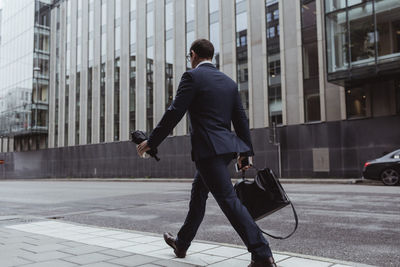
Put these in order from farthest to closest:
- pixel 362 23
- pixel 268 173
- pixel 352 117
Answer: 1. pixel 352 117
2. pixel 362 23
3. pixel 268 173

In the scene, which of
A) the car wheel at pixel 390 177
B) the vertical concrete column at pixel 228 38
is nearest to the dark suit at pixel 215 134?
the car wheel at pixel 390 177

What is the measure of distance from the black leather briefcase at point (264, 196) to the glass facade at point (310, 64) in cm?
1901

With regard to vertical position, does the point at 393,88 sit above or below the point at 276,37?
below

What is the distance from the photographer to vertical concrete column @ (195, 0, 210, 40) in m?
26.8

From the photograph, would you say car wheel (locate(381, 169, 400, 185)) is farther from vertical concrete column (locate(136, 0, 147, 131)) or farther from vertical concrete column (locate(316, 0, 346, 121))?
vertical concrete column (locate(136, 0, 147, 131))

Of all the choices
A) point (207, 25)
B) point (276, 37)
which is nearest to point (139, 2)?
point (207, 25)

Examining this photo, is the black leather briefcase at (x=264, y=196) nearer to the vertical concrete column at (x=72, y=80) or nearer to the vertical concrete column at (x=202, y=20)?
the vertical concrete column at (x=202, y=20)

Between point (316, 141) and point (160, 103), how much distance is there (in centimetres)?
1288

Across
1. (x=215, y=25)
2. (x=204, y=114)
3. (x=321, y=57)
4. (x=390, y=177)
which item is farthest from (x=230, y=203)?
(x=215, y=25)

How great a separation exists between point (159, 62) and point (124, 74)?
4485 millimetres

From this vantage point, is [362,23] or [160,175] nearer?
[362,23]

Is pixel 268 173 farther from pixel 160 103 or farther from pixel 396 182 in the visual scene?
pixel 160 103

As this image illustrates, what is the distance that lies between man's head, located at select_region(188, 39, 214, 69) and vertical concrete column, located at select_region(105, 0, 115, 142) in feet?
101

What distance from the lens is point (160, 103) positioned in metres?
29.4
